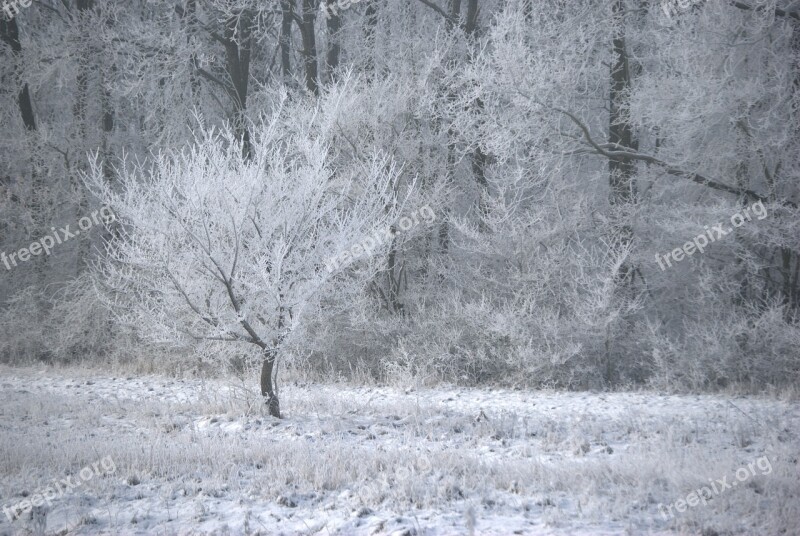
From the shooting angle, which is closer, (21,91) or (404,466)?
(404,466)

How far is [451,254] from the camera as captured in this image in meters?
14.0

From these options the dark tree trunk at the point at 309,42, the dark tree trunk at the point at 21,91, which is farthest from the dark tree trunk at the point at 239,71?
the dark tree trunk at the point at 21,91

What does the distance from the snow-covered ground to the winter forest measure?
0.04m

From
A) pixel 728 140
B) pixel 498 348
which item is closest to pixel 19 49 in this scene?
pixel 498 348

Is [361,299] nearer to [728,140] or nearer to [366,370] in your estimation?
[366,370]

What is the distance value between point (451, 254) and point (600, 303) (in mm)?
3870

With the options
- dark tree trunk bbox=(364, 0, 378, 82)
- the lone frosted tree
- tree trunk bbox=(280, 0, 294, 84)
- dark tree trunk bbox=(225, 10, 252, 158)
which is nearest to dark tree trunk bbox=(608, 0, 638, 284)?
dark tree trunk bbox=(364, 0, 378, 82)

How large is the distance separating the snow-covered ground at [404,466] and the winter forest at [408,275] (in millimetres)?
37

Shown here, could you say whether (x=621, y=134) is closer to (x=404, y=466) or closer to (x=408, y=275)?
(x=408, y=275)

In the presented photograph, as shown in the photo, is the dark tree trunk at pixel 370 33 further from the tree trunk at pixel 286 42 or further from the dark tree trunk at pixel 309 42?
the tree trunk at pixel 286 42

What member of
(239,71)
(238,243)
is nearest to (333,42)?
(239,71)

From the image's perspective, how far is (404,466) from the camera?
5418 millimetres

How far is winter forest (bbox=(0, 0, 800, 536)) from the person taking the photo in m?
4.89

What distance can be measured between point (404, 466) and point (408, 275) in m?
9.12
